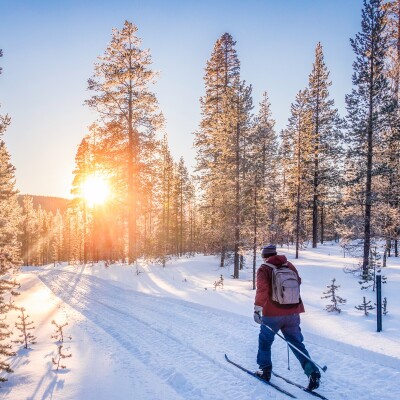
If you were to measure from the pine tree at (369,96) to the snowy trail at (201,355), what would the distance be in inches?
459

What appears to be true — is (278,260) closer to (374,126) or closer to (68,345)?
(68,345)

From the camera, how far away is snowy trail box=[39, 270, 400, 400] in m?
5.38

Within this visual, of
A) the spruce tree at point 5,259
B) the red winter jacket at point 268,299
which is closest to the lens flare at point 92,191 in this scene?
the spruce tree at point 5,259

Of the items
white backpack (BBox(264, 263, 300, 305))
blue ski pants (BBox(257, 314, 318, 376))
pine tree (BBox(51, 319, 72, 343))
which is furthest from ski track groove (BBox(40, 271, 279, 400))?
white backpack (BBox(264, 263, 300, 305))

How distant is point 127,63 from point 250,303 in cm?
1840

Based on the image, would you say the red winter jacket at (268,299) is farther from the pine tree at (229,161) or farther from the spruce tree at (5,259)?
the pine tree at (229,161)

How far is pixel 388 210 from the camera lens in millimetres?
18312

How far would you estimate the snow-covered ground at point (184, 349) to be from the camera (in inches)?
212

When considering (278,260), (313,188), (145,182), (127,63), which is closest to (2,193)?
(145,182)

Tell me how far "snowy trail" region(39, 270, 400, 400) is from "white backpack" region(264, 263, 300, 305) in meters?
1.47

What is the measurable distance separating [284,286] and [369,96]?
16.4 m

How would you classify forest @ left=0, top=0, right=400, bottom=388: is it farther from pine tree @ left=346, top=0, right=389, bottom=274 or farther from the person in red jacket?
the person in red jacket

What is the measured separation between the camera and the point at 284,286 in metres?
5.63

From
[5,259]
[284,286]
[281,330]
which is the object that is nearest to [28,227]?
[5,259]
